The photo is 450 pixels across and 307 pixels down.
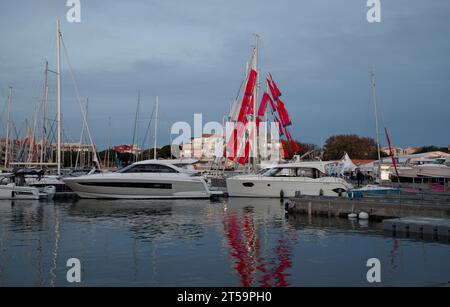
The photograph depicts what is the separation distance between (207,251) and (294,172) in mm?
25513

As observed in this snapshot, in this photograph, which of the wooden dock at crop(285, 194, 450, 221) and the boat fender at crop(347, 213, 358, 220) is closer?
the wooden dock at crop(285, 194, 450, 221)


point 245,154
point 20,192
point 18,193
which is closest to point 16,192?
point 18,193

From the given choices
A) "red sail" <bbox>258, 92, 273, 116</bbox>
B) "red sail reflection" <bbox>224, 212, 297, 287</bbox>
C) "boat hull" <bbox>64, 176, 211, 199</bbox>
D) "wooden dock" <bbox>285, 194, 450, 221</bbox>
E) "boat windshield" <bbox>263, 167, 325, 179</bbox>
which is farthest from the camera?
"red sail" <bbox>258, 92, 273, 116</bbox>

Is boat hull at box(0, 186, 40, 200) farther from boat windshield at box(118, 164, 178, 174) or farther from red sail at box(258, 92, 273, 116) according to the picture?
red sail at box(258, 92, 273, 116)

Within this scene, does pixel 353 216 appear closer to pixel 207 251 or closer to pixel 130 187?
pixel 207 251

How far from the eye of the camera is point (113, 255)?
16.2m

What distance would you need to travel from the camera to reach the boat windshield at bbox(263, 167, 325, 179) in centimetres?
4062

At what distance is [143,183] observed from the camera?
3844 cm

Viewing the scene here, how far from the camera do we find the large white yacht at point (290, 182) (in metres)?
39.6

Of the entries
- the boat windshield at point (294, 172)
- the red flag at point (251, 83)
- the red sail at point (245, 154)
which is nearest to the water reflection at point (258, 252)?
the boat windshield at point (294, 172)

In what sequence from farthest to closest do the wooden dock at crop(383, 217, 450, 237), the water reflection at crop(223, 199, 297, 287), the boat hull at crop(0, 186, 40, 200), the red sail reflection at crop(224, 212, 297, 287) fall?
the boat hull at crop(0, 186, 40, 200), the wooden dock at crop(383, 217, 450, 237), the water reflection at crop(223, 199, 297, 287), the red sail reflection at crop(224, 212, 297, 287)

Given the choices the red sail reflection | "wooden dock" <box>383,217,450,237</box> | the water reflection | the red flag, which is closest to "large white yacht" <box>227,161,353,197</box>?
the red flag

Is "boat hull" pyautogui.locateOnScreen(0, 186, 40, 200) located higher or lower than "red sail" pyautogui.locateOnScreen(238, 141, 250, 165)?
lower
